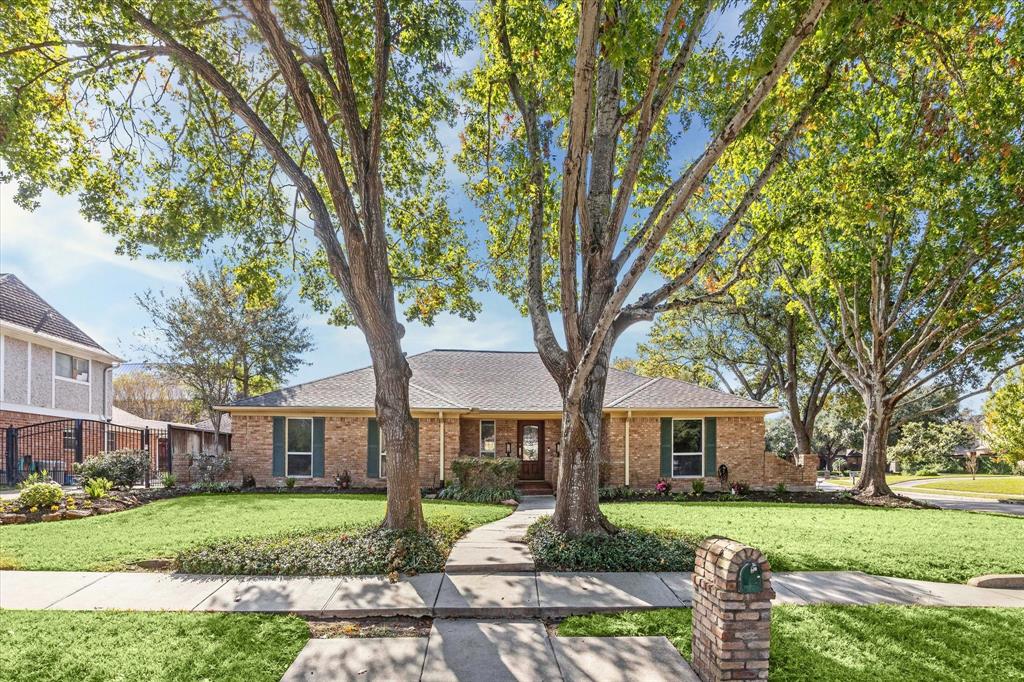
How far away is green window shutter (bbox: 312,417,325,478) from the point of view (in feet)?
51.2

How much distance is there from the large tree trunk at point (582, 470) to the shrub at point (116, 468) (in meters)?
12.5

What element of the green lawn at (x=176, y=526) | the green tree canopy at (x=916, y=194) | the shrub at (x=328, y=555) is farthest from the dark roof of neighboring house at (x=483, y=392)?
the shrub at (x=328, y=555)

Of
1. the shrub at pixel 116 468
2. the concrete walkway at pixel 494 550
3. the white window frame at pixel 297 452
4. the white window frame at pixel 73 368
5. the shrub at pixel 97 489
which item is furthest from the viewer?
the white window frame at pixel 73 368

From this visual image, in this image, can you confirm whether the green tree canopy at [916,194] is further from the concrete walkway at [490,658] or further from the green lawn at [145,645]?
the green lawn at [145,645]

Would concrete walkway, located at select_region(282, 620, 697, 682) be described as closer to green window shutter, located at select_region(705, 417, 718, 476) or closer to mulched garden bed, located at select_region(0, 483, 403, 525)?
mulched garden bed, located at select_region(0, 483, 403, 525)

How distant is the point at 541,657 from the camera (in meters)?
4.23

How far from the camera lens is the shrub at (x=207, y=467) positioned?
15.2 meters

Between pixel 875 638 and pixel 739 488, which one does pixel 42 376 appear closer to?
pixel 739 488

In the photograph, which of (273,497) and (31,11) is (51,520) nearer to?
(273,497)

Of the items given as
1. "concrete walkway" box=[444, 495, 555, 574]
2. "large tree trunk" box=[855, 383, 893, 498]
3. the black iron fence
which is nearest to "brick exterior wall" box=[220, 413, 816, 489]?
"large tree trunk" box=[855, 383, 893, 498]

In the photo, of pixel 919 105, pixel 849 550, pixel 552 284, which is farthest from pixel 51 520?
pixel 919 105

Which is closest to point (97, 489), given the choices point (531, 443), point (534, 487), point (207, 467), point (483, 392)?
point (207, 467)

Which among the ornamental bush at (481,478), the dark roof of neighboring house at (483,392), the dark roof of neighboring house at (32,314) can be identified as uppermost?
the dark roof of neighboring house at (32,314)

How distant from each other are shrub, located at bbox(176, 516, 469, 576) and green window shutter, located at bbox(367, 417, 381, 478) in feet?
25.6
